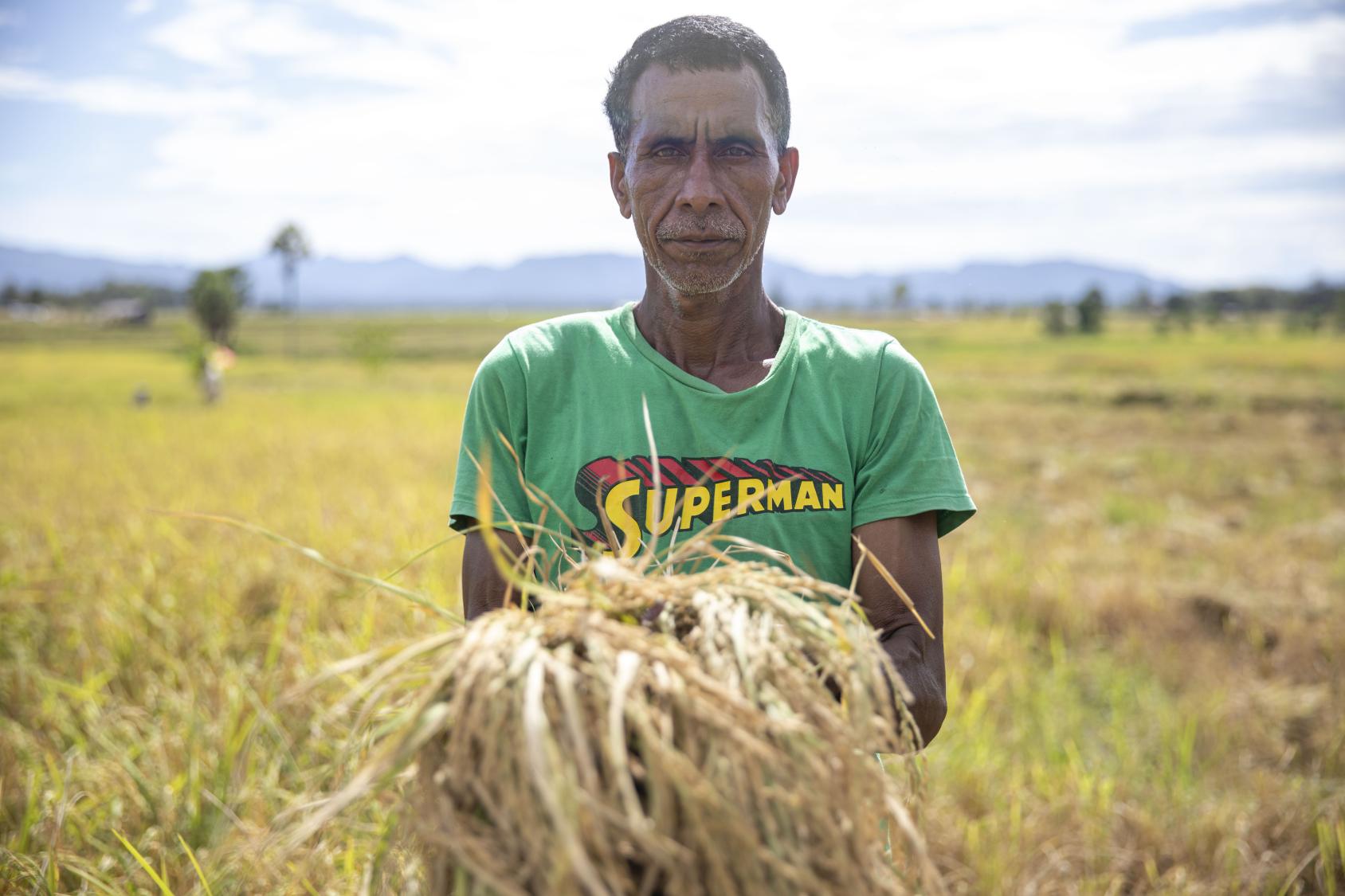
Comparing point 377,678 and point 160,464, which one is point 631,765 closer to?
point 377,678

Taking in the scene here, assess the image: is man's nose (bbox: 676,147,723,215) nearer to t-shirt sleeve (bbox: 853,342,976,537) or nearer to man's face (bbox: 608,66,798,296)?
man's face (bbox: 608,66,798,296)

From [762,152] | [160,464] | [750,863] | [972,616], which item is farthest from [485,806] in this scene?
[160,464]

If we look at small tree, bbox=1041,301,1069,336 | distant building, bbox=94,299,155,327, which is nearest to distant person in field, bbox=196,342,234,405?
small tree, bbox=1041,301,1069,336

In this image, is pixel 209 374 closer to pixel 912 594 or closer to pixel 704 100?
pixel 704 100

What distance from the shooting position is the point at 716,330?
1.88 metres

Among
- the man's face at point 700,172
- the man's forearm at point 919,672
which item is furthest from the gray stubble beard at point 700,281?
the man's forearm at point 919,672

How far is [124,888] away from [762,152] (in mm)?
2277

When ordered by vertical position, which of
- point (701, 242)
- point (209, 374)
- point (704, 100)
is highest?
point (704, 100)

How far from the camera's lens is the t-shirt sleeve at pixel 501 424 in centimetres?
170

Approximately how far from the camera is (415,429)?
1415 centimetres

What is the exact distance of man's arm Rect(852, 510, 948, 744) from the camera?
4.94 ft

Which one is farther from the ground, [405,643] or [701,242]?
[701,242]

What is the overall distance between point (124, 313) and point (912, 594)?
116483 mm

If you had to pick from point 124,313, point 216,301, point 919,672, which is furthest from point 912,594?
point 124,313
